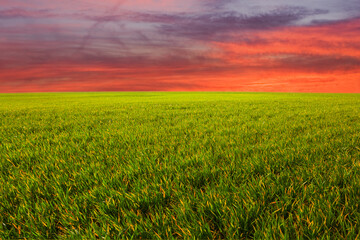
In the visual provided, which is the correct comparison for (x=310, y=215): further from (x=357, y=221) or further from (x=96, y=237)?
(x=96, y=237)

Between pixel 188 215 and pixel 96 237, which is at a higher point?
pixel 188 215

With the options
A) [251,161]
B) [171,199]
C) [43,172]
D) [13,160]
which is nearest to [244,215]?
[171,199]

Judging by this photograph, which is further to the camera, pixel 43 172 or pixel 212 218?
pixel 43 172

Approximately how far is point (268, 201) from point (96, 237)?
1.82m

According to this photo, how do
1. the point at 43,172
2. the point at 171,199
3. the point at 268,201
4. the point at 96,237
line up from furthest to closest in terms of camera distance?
the point at 43,172 → the point at 171,199 → the point at 268,201 → the point at 96,237

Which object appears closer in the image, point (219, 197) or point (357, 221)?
point (357, 221)

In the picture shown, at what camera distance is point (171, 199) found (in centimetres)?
238

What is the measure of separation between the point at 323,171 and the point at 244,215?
1658 millimetres

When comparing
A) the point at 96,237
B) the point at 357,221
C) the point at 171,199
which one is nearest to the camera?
the point at 357,221

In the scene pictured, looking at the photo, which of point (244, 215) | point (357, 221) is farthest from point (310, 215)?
point (244, 215)

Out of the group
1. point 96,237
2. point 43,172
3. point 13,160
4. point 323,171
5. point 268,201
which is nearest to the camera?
point 96,237

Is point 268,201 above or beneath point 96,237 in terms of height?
above

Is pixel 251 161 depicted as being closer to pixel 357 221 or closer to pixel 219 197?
pixel 219 197

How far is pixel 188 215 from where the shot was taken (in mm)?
2023
